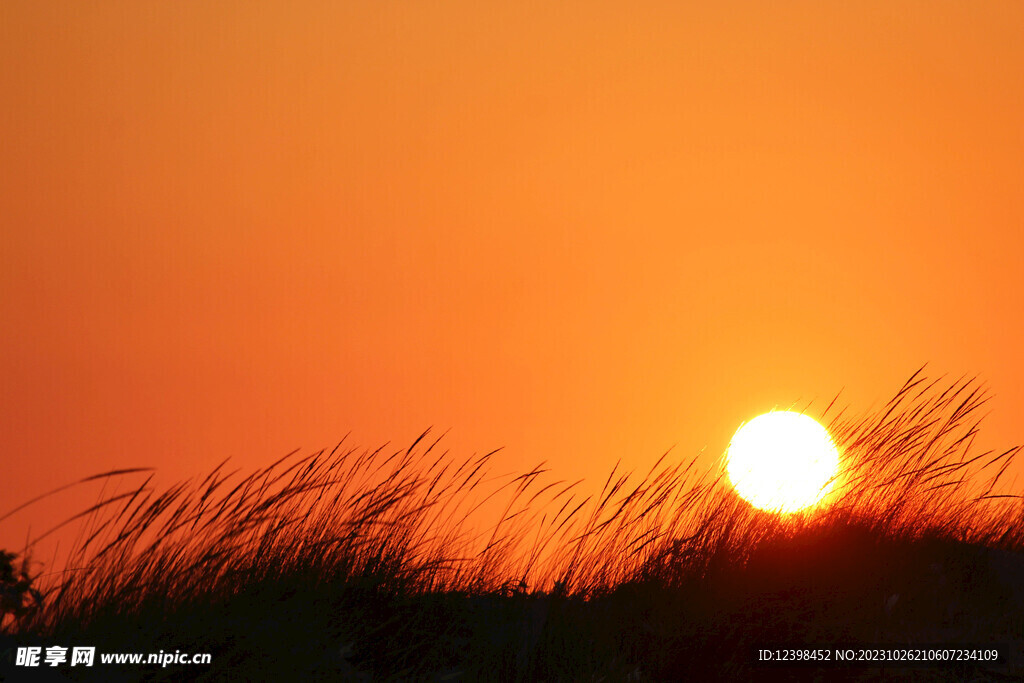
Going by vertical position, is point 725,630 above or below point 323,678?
above

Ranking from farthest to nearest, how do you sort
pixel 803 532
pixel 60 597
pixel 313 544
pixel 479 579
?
pixel 803 532, pixel 479 579, pixel 313 544, pixel 60 597

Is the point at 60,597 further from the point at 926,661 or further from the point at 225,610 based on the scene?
the point at 926,661

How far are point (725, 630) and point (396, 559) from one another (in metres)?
1.21

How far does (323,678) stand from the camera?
9.61ft

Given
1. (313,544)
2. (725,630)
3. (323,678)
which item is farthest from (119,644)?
(725,630)

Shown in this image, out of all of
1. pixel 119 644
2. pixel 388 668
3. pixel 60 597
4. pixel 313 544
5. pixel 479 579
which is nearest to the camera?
pixel 119 644

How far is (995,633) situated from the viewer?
3926mm

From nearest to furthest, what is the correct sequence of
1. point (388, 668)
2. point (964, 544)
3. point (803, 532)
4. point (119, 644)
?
point (119, 644) → point (388, 668) → point (803, 532) → point (964, 544)

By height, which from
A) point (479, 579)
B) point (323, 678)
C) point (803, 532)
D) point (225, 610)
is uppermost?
point (803, 532)

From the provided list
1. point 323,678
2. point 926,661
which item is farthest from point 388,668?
point 926,661

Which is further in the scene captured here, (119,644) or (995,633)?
(995,633)

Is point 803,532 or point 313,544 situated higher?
point 803,532

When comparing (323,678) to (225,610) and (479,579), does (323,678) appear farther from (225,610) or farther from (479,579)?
(479,579)

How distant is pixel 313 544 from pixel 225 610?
Result: 476 millimetres
